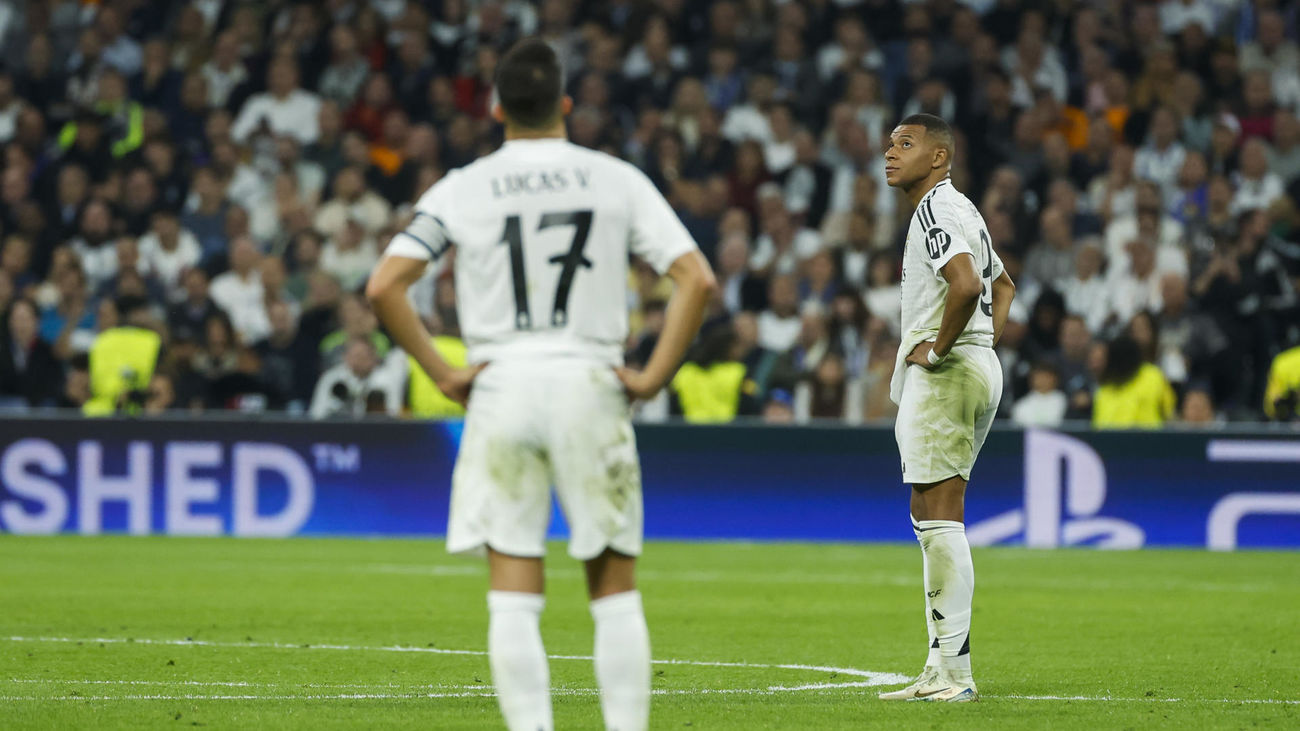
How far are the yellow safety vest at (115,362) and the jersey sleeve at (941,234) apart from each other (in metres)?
12.2

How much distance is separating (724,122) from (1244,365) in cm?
622

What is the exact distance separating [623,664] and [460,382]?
0.86m

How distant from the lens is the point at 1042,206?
64.1ft

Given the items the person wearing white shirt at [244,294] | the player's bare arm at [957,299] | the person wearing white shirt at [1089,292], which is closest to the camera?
the player's bare arm at [957,299]

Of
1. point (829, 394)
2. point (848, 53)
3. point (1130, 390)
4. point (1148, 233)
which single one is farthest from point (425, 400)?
point (1148, 233)

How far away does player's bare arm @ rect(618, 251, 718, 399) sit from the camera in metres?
5.25

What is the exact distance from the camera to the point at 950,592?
7504 millimetres

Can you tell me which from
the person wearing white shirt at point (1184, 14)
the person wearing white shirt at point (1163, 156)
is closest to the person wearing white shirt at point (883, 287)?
the person wearing white shirt at point (1163, 156)

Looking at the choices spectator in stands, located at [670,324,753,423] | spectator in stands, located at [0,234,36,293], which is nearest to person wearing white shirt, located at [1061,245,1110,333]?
spectator in stands, located at [670,324,753,423]

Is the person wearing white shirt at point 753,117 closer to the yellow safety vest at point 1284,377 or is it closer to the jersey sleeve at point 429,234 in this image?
the yellow safety vest at point 1284,377

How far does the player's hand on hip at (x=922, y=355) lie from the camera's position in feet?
25.0

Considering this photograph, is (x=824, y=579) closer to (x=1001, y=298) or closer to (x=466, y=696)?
(x=1001, y=298)

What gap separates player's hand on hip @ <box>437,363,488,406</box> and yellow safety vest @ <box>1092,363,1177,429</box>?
1216 centimetres

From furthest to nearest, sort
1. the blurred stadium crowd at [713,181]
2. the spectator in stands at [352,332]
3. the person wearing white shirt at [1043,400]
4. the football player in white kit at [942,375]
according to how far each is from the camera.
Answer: the spectator in stands at [352,332] < the blurred stadium crowd at [713,181] < the person wearing white shirt at [1043,400] < the football player in white kit at [942,375]
